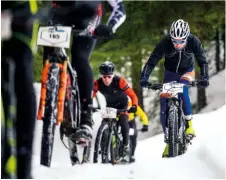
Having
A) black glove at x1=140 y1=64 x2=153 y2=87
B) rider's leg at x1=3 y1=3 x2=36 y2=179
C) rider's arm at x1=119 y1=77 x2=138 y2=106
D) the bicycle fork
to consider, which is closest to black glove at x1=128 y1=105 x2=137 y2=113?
rider's arm at x1=119 y1=77 x2=138 y2=106

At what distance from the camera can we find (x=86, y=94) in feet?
10.6

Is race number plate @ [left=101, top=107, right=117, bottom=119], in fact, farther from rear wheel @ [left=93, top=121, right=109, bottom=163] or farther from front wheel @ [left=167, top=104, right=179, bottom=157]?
front wheel @ [left=167, top=104, right=179, bottom=157]

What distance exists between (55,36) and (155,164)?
97cm

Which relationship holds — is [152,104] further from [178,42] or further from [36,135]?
[36,135]

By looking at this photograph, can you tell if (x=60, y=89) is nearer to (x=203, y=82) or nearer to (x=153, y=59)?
(x=153, y=59)

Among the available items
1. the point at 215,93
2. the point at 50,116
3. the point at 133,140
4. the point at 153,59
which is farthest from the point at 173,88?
the point at 215,93

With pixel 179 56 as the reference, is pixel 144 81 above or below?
below

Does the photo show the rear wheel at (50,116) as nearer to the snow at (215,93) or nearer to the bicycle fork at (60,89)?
the bicycle fork at (60,89)

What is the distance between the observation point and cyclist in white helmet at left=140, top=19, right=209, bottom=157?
3307mm

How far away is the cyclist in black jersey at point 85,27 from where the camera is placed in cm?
302

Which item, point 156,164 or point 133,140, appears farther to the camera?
point 133,140

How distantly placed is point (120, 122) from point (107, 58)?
418mm

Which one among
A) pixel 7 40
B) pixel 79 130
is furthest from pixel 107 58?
pixel 7 40

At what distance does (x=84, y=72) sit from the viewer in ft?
10.4
